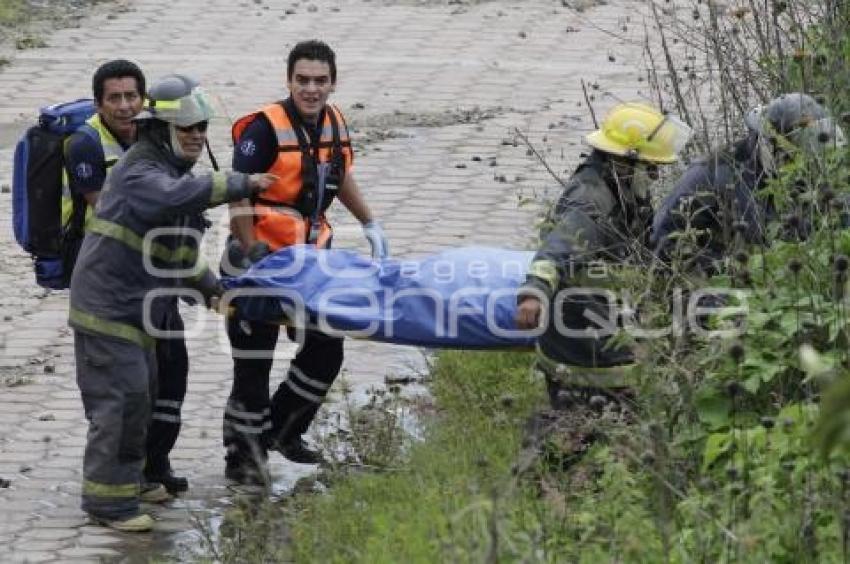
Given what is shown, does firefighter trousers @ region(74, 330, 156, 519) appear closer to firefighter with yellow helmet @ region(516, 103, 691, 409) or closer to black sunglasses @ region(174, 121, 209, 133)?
black sunglasses @ region(174, 121, 209, 133)

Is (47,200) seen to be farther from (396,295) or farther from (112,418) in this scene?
(396,295)

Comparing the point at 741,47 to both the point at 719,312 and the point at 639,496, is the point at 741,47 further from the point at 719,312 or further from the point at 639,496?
the point at 639,496

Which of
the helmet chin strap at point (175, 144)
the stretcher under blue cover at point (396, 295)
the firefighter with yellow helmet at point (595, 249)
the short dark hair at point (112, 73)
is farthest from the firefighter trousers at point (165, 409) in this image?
the firefighter with yellow helmet at point (595, 249)

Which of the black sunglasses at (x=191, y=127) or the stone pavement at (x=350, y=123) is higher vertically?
the black sunglasses at (x=191, y=127)

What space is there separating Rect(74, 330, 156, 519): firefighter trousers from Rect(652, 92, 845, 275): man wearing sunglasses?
79.6 inches

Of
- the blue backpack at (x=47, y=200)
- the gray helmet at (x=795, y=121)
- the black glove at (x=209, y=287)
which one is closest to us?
the gray helmet at (x=795, y=121)

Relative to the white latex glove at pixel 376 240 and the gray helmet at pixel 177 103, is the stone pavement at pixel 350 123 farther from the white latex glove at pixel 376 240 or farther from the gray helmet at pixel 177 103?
the gray helmet at pixel 177 103

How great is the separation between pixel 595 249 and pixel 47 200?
7.83ft

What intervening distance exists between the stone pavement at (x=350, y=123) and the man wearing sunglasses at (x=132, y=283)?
26cm

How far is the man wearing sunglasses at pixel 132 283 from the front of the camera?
7.23m

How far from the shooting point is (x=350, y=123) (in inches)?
540

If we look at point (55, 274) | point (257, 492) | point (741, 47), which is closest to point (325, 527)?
point (257, 492)

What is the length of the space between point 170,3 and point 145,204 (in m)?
10.7

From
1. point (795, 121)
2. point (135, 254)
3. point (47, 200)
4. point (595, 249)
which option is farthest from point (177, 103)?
point (795, 121)
